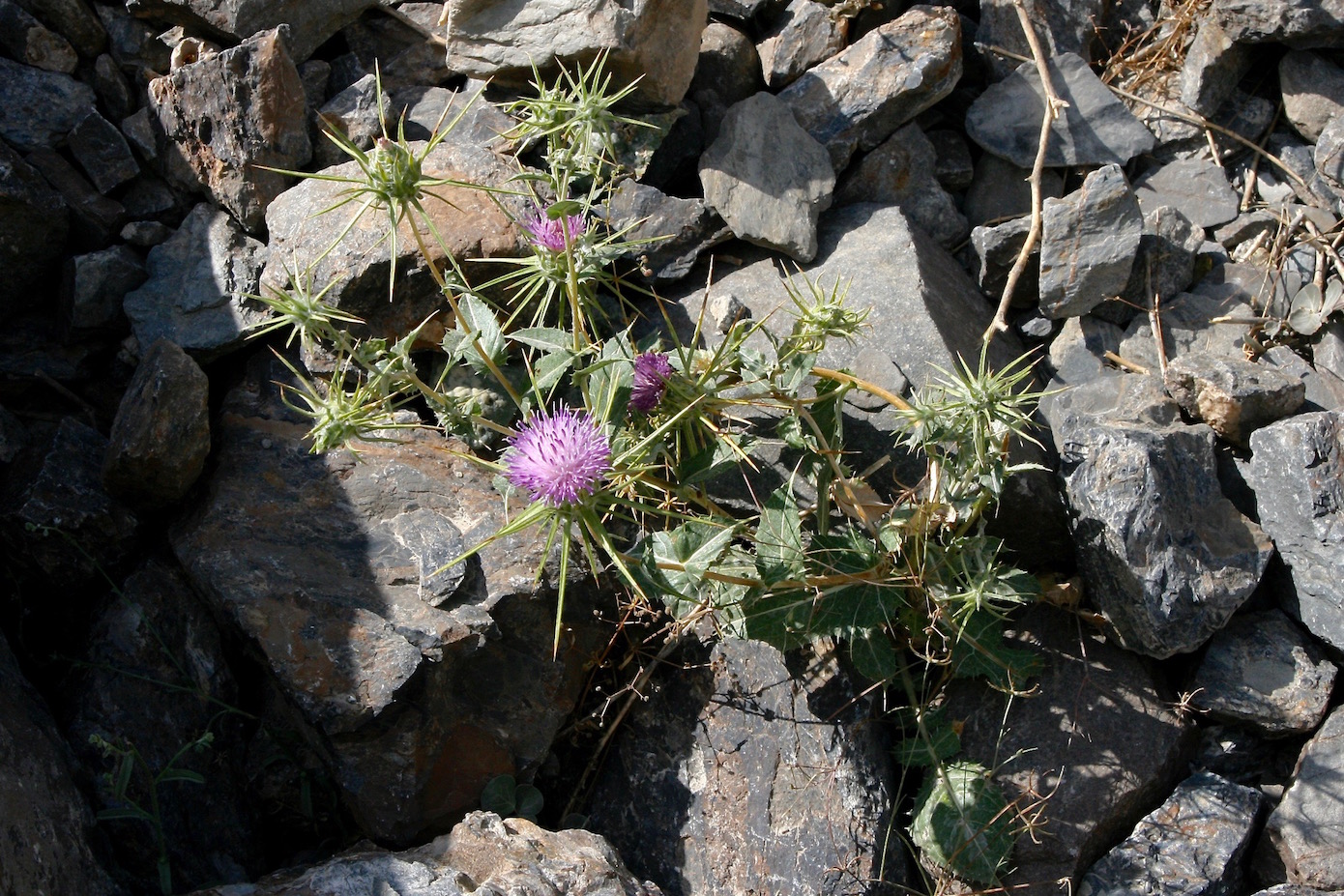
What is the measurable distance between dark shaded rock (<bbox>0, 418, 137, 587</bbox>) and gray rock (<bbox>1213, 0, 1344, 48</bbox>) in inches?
147

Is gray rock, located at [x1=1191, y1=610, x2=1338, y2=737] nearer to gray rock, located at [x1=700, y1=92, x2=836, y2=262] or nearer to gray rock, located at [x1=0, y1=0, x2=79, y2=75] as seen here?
gray rock, located at [x1=700, y1=92, x2=836, y2=262]

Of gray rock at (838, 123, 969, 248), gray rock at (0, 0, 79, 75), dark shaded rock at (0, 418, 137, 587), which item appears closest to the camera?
dark shaded rock at (0, 418, 137, 587)

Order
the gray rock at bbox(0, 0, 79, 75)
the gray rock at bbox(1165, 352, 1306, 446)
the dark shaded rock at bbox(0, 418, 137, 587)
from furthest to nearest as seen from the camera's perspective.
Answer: the gray rock at bbox(0, 0, 79, 75) < the gray rock at bbox(1165, 352, 1306, 446) < the dark shaded rock at bbox(0, 418, 137, 587)

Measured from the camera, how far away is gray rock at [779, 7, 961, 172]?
3621mm

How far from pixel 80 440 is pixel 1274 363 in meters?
3.47

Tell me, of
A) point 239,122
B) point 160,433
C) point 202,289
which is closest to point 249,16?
point 239,122

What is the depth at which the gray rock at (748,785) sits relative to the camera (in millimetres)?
2668

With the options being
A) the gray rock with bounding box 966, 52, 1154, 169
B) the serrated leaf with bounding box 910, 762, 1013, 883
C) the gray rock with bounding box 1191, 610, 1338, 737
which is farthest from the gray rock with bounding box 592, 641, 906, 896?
the gray rock with bounding box 966, 52, 1154, 169

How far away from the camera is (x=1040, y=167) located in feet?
11.4

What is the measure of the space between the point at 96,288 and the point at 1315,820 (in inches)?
144

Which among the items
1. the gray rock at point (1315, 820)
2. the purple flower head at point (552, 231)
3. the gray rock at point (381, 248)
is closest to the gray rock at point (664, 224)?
the gray rock at point (381, 248)

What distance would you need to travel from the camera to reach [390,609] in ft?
9.11

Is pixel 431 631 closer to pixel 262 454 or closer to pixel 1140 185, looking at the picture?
pixel 262 454

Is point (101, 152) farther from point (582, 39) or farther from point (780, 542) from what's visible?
point (780, 542)
